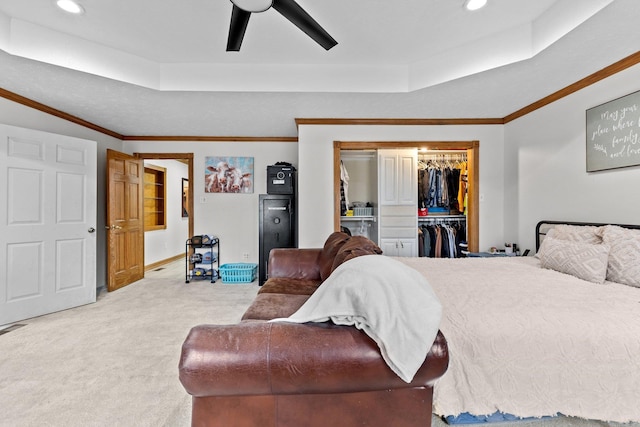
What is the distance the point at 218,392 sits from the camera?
2.95 feet

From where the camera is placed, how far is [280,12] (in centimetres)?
159

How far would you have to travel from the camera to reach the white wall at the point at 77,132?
3.10 metres

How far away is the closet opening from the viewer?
4.00m

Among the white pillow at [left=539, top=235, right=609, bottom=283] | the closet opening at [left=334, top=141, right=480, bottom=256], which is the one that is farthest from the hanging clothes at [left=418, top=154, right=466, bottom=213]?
the white pillow at [left=539, top=235, right=609, bottom=283]

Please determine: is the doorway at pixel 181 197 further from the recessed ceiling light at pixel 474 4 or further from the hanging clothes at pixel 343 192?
the recessed ceiling light at pixel 474 4

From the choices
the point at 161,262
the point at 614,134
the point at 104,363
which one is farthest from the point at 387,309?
the point at 161,262

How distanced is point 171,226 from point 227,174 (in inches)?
105

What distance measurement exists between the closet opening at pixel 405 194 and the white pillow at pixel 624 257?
1.96 metres

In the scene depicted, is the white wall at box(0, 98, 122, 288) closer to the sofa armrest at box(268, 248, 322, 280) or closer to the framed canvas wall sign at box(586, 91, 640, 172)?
the sofa armrest at box(268, 248, 322, 280)

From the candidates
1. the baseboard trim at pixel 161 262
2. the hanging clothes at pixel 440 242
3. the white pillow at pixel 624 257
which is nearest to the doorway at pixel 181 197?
the baseboard trim at pixel 161 262

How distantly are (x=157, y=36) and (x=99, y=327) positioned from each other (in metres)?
2.70

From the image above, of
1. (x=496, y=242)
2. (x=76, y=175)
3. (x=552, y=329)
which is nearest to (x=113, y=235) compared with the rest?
(x=76, y=175)

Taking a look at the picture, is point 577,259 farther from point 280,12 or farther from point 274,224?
point 274,224

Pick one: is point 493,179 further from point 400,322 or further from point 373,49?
point 400,322
